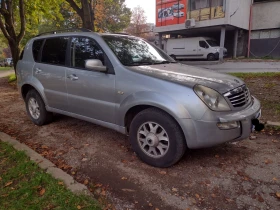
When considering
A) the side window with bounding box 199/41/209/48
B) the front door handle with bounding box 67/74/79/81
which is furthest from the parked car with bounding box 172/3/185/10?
the front door handle with bounding box 67/74/79/81

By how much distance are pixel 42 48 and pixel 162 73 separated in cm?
268

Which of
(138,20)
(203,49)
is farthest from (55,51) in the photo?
(138,20)

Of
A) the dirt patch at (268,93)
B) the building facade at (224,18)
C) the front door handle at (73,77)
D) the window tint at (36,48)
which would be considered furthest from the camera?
the building facade at (224,18)

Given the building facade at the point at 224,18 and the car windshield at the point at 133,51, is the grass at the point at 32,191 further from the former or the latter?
the building facade at the point at 224,18

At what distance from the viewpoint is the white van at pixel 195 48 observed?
1919 cm

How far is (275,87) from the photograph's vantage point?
6941 millimetres

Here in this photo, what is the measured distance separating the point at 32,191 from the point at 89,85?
1.67 metres

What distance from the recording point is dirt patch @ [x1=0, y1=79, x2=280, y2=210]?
249 centimetres

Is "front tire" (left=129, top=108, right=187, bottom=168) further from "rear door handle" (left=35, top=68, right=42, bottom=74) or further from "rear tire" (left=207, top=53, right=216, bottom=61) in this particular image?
"rear tire" (left=207, top=53, right=216, bottom=61)

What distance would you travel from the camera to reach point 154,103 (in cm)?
291

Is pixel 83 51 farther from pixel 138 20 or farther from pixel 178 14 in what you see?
pixel 138 20

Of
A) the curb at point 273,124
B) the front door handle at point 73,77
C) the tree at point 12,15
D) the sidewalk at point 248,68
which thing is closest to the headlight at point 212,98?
the front door handle at point 73,77

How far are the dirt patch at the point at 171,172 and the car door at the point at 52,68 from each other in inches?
28.5

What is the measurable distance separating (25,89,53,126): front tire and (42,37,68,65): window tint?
2.59 feet
